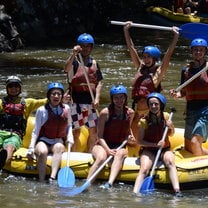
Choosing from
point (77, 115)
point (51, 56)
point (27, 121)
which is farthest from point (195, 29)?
point (51, 56)

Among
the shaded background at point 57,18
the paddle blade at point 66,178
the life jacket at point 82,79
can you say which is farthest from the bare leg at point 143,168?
the shaded background at point 57,18

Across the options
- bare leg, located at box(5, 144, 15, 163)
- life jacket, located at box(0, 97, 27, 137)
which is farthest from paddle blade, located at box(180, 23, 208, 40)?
bare leg, located at box(5, 144, 15, 163)

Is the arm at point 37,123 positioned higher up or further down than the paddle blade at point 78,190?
higher up

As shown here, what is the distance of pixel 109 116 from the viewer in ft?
20.8

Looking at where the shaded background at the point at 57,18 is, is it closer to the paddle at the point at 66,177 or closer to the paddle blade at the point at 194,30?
the paddle blade at the point at 194,30

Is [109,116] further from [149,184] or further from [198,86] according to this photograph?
[198,86]

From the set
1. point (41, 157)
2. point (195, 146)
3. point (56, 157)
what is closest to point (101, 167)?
point (56, 157)

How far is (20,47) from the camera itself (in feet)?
54.7

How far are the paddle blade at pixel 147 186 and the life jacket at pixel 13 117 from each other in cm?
168

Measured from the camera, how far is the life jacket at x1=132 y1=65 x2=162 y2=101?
6520mm

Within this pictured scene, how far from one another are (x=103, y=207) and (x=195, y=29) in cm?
278

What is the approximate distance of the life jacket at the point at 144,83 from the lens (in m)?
6.52

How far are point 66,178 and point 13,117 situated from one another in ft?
3.59

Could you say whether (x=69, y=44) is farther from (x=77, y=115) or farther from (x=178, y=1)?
(x=77, y=115)
